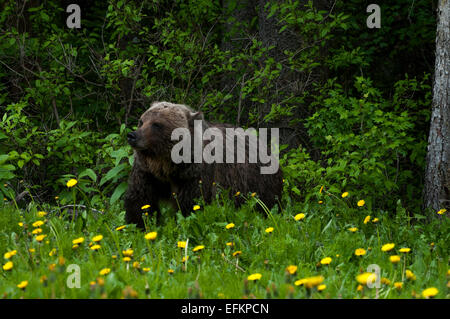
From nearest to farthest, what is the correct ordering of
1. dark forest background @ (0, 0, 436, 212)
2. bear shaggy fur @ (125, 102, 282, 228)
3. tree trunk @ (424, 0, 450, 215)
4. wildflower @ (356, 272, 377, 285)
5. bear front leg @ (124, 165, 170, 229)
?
wildflower @ (356, 272, 377, 285)
bear shaggy fur @ (125, 102, 282, 228)
bear front leg @ (124, 165, 170, 229)
tree trunk @ (424, 0, 450, 215)
dark forest background @ (0, 0, 436, 212)

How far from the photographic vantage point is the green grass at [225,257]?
2.75 m

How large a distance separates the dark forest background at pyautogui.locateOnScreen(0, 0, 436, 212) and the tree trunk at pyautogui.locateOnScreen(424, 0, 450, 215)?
2.67 ft

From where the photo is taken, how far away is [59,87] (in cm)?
808

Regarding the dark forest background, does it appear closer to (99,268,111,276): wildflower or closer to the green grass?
the green grass

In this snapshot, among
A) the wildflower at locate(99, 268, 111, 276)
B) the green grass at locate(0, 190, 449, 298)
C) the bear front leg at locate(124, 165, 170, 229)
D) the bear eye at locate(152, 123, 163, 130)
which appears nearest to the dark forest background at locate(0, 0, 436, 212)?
the bear front leg at locate(124, 165, 170, 229)

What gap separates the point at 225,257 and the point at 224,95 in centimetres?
496

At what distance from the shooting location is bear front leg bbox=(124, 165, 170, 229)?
5.32 meters

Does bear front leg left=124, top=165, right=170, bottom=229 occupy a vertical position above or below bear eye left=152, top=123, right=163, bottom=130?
below

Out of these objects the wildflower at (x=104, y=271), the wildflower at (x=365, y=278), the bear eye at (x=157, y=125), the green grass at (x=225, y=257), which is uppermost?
the bear eye at (x=157, y=125)

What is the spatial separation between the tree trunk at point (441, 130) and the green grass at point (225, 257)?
139 centimetres

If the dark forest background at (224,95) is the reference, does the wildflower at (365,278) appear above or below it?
below

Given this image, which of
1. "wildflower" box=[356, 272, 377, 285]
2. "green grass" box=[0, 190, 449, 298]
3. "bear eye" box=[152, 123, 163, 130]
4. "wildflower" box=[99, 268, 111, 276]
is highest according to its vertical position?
"bear eye" box=[152, 123, 163, 130]

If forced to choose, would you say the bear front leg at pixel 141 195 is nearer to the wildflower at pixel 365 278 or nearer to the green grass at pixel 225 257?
the green grass at pixel 225 257

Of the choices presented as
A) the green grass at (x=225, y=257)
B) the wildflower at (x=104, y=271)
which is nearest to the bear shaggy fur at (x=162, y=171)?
the green grass at (x=225, y=257)
